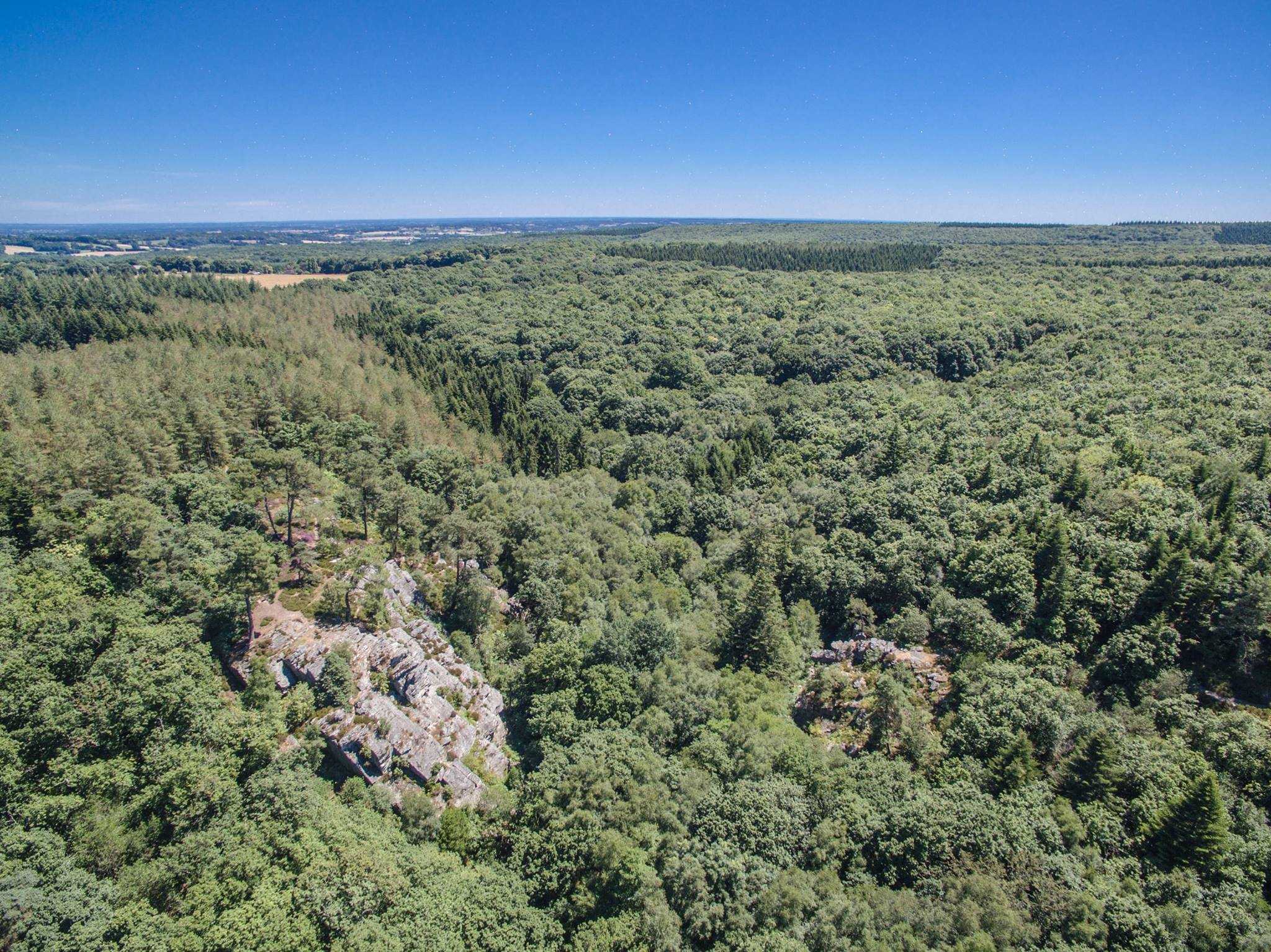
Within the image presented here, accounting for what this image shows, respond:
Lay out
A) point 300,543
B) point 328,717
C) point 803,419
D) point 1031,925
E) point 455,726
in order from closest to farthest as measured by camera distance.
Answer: point 1031,925, point 328,717, point 455,726, point 300,543, point 803,419

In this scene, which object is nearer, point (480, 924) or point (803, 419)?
point (480, 924)

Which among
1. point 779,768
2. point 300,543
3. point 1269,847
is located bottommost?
point 779,768

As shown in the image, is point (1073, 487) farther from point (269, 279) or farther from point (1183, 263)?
point (269, 279)

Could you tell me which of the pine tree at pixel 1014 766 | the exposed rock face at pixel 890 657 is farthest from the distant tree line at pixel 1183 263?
the pine tree at pixel 1014 766

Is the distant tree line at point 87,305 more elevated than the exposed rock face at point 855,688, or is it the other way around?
the distant tree line at point 87,305

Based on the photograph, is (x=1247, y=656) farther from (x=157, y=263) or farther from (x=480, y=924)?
(x=157, y=263)

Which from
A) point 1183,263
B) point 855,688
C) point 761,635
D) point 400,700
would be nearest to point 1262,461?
point 855,688

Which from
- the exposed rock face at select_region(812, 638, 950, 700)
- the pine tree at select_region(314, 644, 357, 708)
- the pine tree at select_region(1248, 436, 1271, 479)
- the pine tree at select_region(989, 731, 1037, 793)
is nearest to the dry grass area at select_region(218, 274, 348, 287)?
the pine tree at select_region(314, 644, 357, 708)

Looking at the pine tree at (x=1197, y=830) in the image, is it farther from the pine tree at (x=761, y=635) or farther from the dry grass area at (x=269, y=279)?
the dry grass area at (x=269, y=279)

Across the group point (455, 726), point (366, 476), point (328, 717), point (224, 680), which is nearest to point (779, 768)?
point (455, 726)
